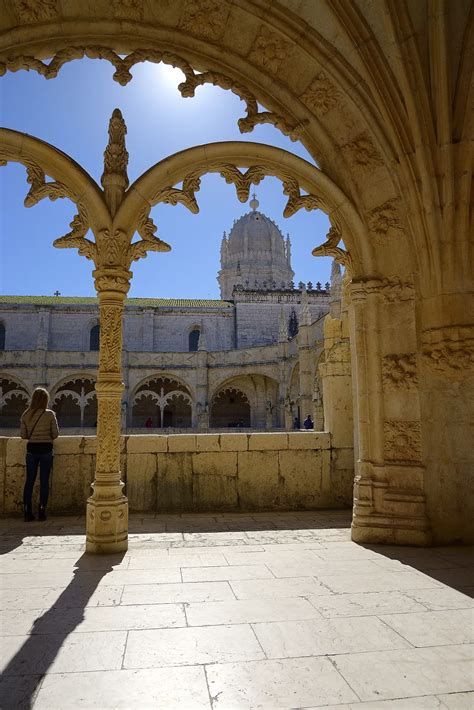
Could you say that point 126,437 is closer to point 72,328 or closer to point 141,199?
point 141,199

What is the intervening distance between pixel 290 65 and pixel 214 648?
4657 mm

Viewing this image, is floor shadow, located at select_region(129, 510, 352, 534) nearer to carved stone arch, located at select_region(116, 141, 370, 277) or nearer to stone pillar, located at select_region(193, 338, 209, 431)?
carved stone arch, located at select_region(116, 141, 370, 277)

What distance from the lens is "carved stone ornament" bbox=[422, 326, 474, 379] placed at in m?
4.19

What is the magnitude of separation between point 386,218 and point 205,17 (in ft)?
7.87

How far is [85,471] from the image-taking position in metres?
5.77

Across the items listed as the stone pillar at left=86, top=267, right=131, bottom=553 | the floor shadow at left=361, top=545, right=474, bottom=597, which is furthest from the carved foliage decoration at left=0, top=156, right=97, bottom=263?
the floor shadow at left=361, top=545, right=474, bottom=597

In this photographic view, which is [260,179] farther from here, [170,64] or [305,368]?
[305,368]

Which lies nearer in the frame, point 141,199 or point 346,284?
point 141,199

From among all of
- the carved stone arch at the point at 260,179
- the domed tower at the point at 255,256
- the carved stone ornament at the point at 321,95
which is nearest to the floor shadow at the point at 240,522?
the carved stone arch at the point at 260,179

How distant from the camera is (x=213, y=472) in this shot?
5.90 metres

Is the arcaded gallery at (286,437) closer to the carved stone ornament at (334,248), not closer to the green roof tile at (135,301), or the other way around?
the carved stone ornament at (334,248)

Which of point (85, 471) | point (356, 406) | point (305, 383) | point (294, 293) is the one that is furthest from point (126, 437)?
point (294, 293)

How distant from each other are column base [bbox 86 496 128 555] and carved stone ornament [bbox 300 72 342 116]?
12.9 feet

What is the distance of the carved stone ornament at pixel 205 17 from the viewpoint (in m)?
4.38
